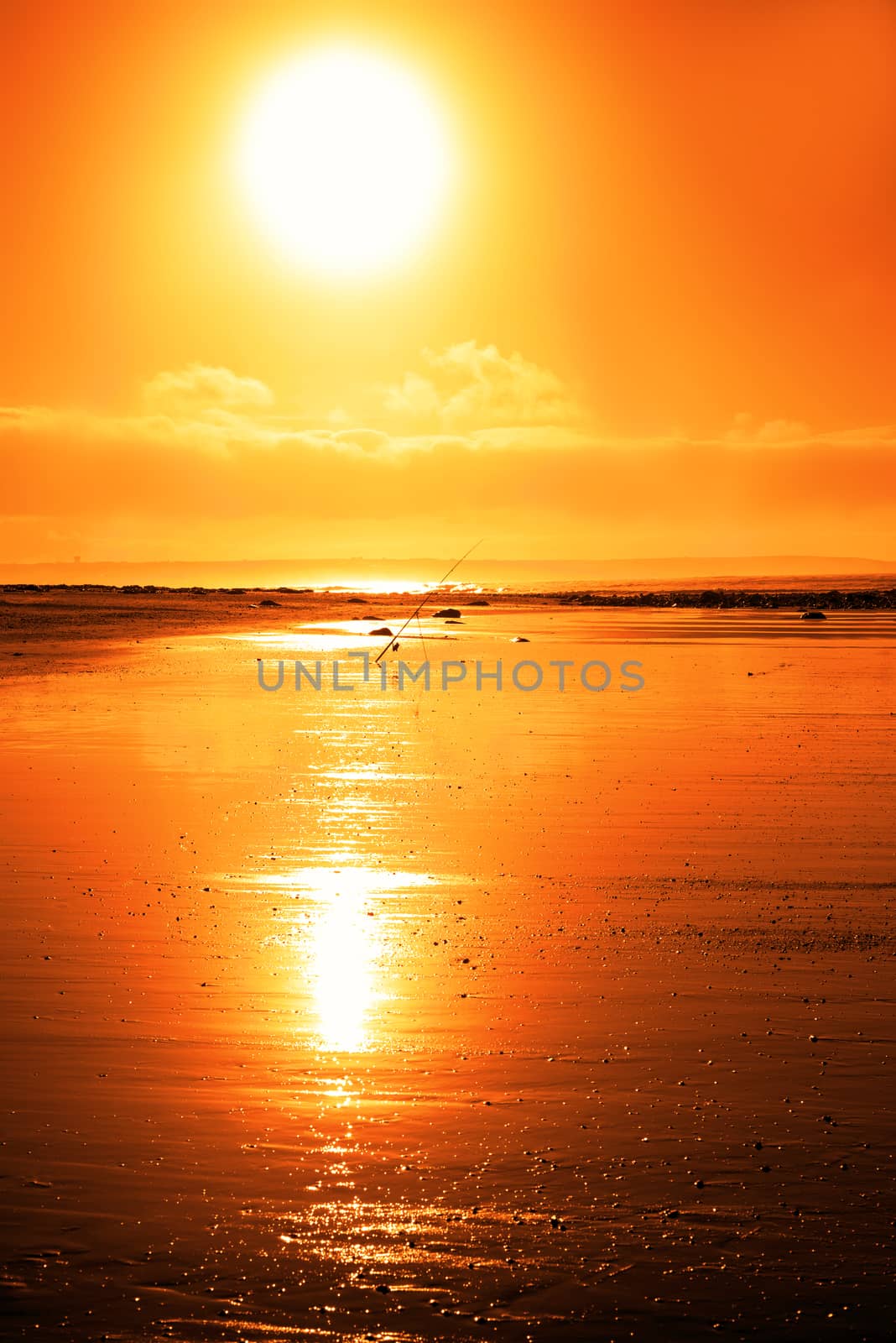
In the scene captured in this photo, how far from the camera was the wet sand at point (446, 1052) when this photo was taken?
4.89 metres

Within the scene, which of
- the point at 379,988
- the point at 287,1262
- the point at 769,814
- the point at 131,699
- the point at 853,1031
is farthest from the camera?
the point at 131,699

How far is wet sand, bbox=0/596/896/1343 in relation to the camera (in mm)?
4891

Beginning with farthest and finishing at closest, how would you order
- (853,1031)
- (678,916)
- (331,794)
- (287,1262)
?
(331,794), (678,916), (853,1031), (287,1262)

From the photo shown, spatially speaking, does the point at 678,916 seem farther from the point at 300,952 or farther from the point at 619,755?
the point at 619,755

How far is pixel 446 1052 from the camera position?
22.8ft

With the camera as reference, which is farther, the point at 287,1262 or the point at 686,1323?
the point at 287,1262

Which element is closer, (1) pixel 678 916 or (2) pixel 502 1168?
(2) pixel 502 1168

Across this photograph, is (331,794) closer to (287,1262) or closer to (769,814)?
(769,814)

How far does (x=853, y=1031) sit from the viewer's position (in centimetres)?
726

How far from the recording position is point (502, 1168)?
569 cm

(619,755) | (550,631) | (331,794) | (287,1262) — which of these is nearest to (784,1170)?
(287,1262)

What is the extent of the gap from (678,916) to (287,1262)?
5281mm

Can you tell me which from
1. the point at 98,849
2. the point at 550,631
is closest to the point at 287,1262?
the point at 98,849

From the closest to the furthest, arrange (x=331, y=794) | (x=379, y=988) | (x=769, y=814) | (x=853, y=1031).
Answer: (x=853, y=1031) → (x=379, y=988) → (x=769, y=814) → (x=331, y=794)
